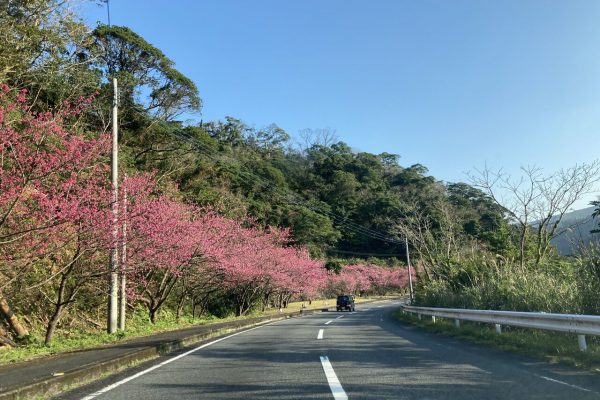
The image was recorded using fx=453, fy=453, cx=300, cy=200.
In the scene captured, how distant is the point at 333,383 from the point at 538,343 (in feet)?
18.9

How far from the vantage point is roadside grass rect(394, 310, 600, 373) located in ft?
26.5

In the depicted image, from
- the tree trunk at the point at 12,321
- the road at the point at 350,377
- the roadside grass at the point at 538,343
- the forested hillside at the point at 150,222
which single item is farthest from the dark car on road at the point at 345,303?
the road at the point at 350,377

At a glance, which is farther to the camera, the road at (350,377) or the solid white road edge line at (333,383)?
the road at (350,377)

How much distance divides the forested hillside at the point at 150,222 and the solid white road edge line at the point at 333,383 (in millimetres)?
6167

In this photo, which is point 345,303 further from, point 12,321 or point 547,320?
point 547,320

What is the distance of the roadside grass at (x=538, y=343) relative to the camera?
26.5 feet

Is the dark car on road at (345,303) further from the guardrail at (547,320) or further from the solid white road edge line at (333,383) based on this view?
the solid white road edge line at (333,383)

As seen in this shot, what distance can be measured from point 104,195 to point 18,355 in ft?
14.7

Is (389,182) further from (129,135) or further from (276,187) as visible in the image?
(129,135)

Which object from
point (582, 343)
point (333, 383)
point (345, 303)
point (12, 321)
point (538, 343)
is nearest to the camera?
point (333, 383)

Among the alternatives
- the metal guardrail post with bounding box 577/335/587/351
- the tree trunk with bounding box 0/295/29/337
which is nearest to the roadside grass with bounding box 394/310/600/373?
the metal guardrail post with bounding box 577/335/587/351

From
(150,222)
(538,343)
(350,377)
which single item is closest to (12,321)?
(150,222)

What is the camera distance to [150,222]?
48.2ft

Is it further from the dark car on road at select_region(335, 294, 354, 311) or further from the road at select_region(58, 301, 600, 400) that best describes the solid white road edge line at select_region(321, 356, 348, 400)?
the dark car on road at select_region(335, 294, 354, 311)
